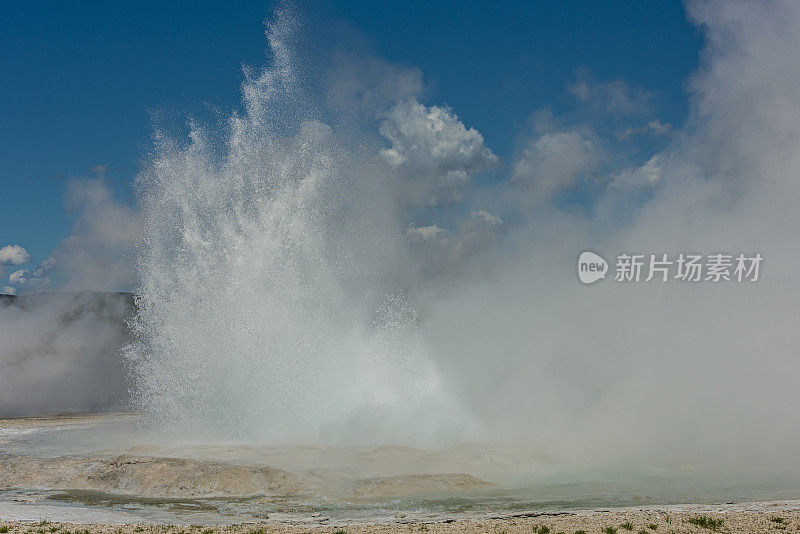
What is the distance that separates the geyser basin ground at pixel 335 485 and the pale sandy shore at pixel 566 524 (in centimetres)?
44

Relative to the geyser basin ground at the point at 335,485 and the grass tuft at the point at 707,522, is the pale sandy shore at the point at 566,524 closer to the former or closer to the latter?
the grass tuft at the point at 707,522

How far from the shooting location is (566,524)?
44.5ft

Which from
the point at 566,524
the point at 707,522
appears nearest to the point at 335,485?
the point at 566,524

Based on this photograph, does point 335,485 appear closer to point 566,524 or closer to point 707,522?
point 566,524

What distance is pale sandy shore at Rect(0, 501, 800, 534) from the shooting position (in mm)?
13023

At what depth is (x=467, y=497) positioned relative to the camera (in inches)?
690

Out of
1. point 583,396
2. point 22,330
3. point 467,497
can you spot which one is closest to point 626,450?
point 583,396

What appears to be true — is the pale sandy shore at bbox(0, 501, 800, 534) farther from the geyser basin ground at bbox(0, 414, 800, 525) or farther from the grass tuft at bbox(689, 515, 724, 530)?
the geyser basin ground at bbox(0, 414, 800, 525)

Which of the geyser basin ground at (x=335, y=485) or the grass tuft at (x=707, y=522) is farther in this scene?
the geyser basin ground at (x=335, y=485)

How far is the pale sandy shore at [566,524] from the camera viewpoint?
1302 centimetres

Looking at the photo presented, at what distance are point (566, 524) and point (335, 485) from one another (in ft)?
24.5

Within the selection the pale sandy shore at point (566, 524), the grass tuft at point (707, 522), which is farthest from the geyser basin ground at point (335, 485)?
the grass tuft at point (707, 522)

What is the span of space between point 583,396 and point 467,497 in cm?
1302

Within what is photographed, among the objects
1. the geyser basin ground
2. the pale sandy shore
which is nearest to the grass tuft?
the pale sandy shore
